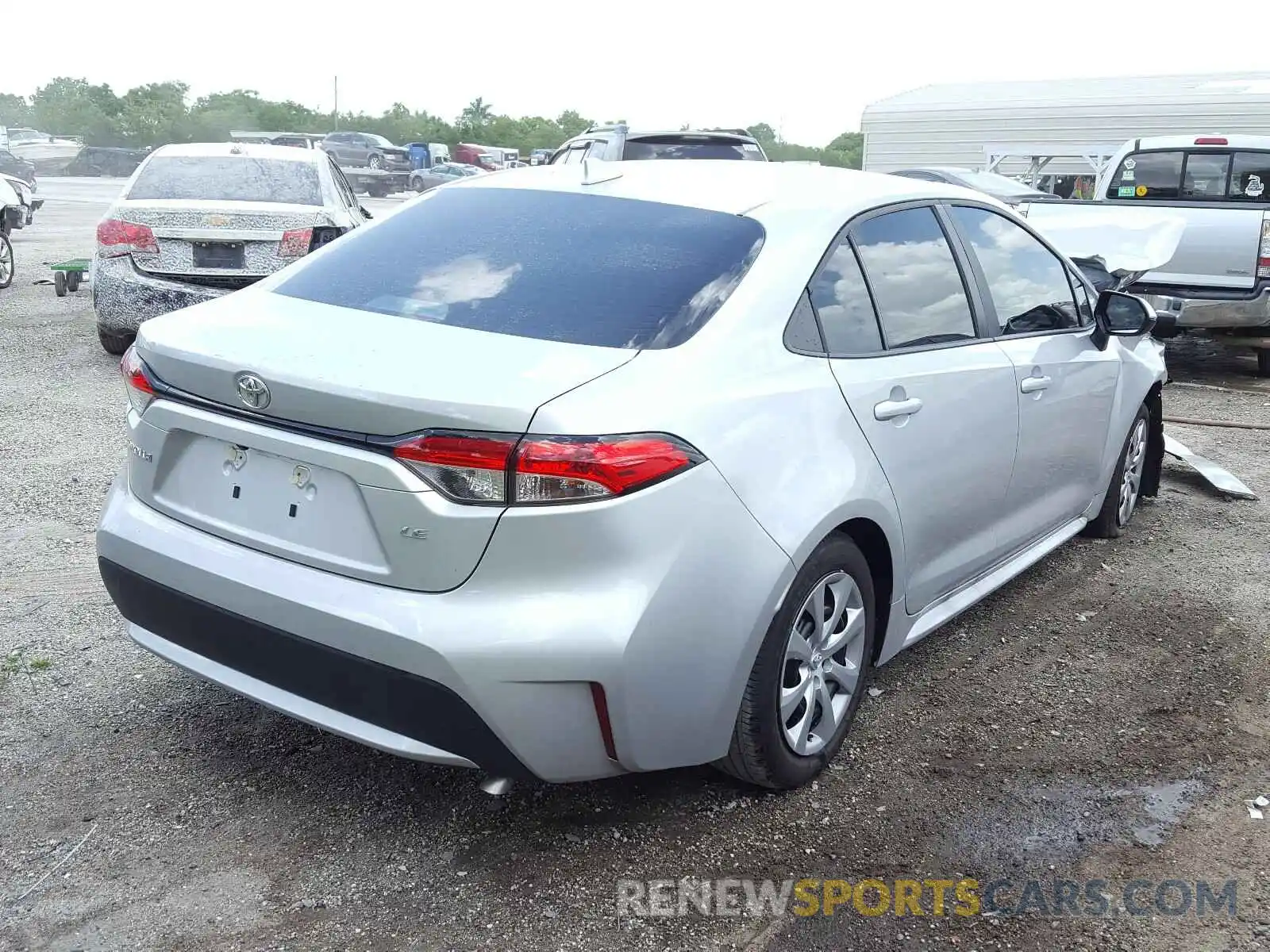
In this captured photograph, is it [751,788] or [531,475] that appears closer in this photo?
[531,475]

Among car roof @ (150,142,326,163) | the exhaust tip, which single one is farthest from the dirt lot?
car roof @ (150,142,326,163)

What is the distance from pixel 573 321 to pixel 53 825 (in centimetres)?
178

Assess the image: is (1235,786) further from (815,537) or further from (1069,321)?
(1069,321)

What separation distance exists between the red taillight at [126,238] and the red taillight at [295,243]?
2.63ft

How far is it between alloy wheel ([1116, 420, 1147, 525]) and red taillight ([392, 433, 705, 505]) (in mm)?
3399

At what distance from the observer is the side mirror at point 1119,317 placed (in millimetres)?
4605

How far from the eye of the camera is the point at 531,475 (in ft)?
8.11

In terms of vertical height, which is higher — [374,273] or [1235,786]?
[374,273]

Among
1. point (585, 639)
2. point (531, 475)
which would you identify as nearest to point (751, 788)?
point (585, 639)

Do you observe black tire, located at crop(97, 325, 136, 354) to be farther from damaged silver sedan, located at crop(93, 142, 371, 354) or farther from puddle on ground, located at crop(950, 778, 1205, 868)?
puddle on ground, located at crop(950, 778, 1205, 868)

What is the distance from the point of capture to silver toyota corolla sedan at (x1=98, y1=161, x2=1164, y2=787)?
99.2 inches

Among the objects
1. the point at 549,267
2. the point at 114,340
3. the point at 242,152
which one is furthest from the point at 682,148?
the point at 549,267

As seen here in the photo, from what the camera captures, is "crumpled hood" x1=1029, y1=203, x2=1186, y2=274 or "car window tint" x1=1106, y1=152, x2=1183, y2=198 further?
"car window tint" x1=1106, y1=152, x2=1183, y2=198

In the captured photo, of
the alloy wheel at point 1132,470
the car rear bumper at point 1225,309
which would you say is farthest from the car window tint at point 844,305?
the car rear bumper at point 1225,309
